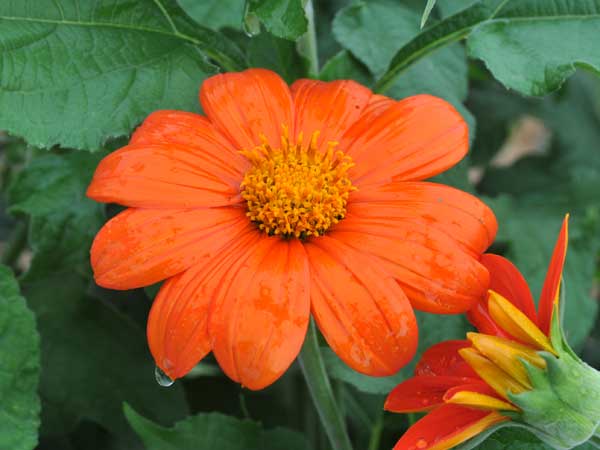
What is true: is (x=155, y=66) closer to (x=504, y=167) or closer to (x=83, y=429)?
(x=83, y=429)

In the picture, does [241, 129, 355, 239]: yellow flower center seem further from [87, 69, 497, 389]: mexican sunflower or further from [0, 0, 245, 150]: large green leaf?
[0, 0, 245, 150]: large green leaf

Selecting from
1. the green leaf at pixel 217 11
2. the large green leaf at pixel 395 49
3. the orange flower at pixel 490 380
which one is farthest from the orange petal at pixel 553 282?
the green leaf at pixel 217 11

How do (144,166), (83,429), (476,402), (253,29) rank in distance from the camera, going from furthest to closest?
(83,429)
(253,29)
(144,166)
(476,402)

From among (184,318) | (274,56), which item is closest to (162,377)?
(184,318)

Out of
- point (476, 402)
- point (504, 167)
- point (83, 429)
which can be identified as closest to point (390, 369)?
point (476, 402)

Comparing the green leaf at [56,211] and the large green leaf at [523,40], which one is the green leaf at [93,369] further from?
the large green leaf at [523,40]

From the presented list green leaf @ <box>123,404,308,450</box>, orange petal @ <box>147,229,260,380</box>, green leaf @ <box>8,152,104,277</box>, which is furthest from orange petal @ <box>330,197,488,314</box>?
green leaf @ <box>8,152,104,277</box>
